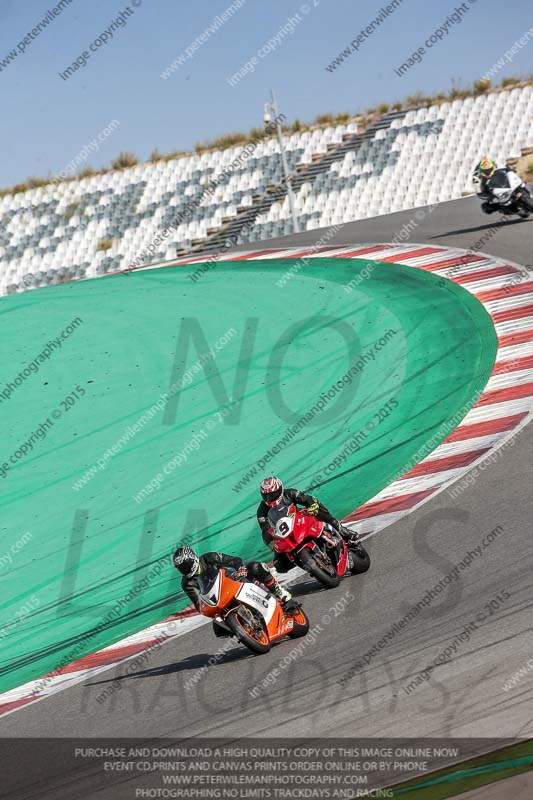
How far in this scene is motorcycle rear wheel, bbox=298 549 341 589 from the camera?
9.44 meters

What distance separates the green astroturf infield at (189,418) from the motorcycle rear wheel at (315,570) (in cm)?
186

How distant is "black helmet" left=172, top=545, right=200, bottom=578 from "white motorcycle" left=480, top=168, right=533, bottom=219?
49.6 ft

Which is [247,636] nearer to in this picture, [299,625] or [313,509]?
[299,625]

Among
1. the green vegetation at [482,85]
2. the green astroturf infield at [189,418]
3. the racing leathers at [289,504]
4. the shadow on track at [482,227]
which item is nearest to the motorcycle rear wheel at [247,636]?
the racing leathers at [289,504]

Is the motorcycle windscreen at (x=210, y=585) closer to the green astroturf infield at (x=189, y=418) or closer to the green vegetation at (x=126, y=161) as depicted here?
the green astroturf infield at (x=189, y=418)

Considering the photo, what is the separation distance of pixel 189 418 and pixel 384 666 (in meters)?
9.02

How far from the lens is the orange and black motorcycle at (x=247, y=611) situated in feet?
28.3

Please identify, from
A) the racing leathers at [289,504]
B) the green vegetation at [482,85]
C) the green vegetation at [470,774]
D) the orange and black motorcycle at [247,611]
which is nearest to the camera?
the green vegetation at [470,774]

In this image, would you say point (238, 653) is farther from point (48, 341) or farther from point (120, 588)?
point (48, 341)

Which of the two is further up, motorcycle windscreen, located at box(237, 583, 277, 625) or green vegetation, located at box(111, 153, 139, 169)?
green vegetation, located at box(111, 153, 139, 169)

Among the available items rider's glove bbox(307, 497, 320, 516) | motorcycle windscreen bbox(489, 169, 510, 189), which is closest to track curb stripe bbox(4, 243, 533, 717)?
rider's glove bbox(307, 497, 320, 516)

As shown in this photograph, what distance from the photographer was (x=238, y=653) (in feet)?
29.1

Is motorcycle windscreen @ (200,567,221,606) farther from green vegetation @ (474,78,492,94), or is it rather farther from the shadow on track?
green vegetation @ (474,78,492,94)

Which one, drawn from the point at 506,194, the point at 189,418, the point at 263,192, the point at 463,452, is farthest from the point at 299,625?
the point at 263,192
